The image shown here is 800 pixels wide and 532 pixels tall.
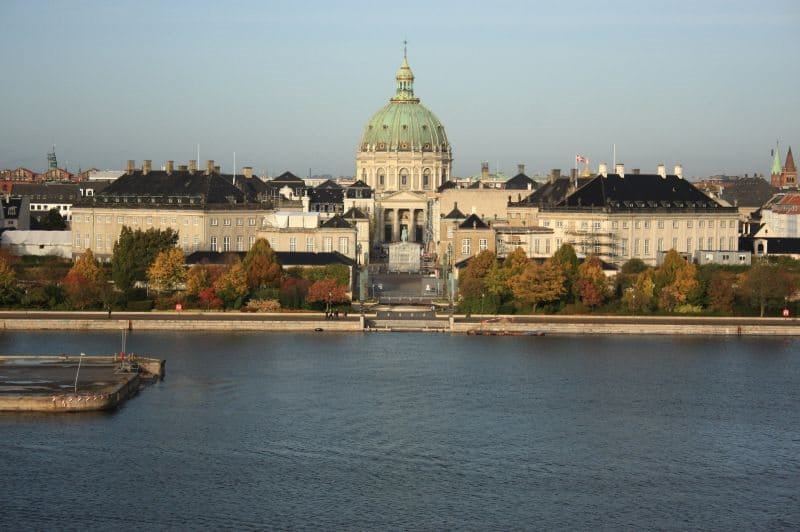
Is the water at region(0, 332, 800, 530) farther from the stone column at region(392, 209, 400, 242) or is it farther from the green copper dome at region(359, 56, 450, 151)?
the green copper dome at region(359, 56, 450, 151)

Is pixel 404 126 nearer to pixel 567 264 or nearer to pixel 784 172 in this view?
pixel 784 172

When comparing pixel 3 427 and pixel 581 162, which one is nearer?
pixel 3 427

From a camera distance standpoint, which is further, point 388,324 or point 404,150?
point 404,150

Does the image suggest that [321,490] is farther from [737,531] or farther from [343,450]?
[737,531]

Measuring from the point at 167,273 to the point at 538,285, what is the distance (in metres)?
14.5

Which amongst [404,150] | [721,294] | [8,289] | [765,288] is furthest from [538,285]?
[404,150]

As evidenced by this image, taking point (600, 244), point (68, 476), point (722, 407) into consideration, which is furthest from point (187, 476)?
point (600, 244)

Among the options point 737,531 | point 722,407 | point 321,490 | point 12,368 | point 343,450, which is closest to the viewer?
point 737,531

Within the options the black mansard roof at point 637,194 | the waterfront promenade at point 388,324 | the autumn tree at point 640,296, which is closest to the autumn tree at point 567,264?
the autumn tree at point 640,296

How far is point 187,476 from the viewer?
41.4m

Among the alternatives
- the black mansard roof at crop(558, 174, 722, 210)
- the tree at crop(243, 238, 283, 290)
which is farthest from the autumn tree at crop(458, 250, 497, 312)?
the black mansard roof at crop(558, 174, 722, 210)

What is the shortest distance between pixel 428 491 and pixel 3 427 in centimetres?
1199

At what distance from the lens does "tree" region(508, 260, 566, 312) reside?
71000mm

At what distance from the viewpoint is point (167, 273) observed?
240ft
